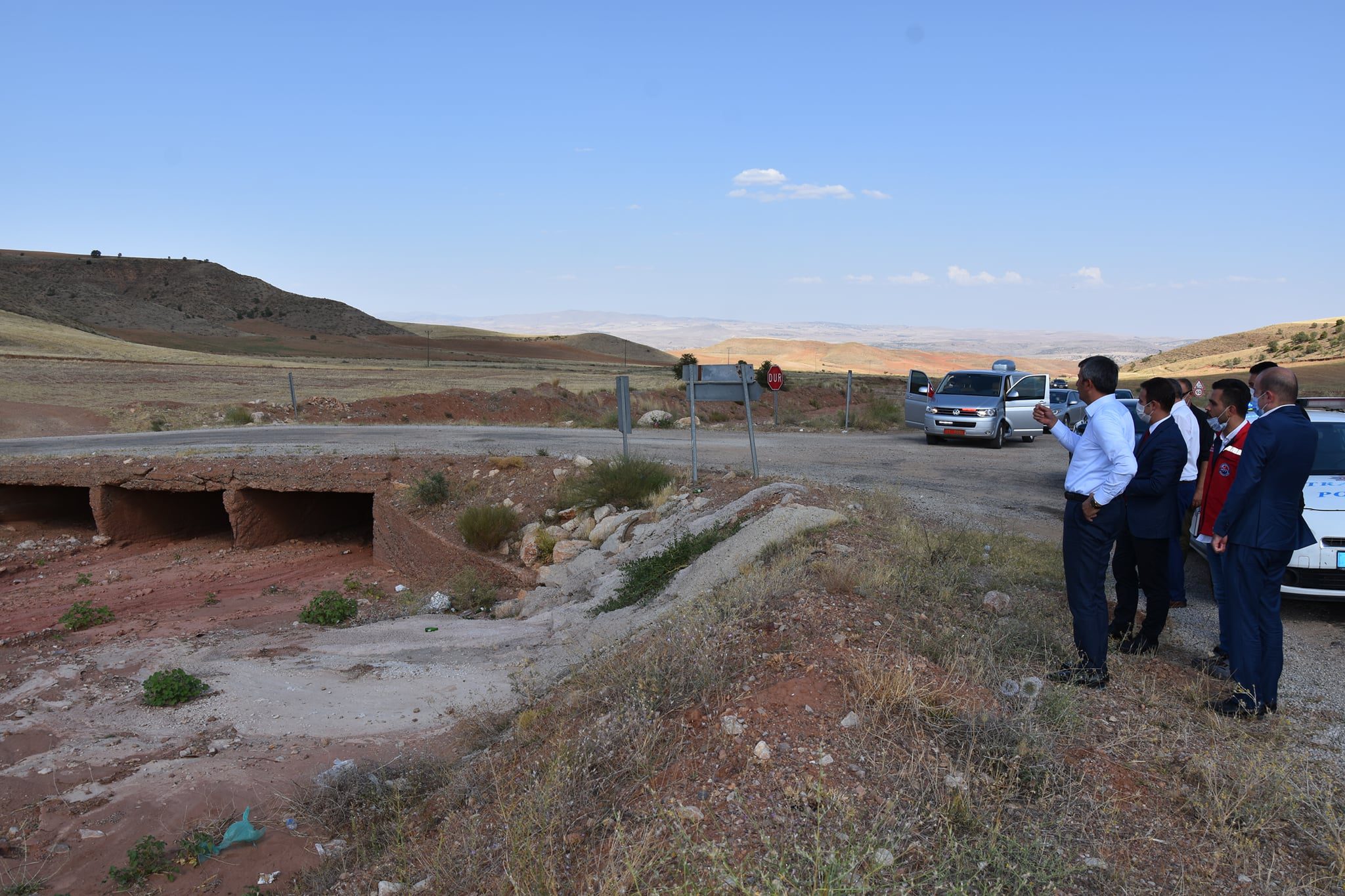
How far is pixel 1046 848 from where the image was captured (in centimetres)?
353

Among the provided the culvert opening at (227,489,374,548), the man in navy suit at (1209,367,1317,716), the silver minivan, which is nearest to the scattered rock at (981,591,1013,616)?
the man in navy suit at (1209,367,1317,716)

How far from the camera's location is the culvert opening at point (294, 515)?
15035mm

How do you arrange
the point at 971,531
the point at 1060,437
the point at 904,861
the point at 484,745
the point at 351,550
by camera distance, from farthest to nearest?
1. the point at 351,550
2. the point at 971,531
3. the point at 484,745
4. the point at 1060,437
5. the point at 904,861

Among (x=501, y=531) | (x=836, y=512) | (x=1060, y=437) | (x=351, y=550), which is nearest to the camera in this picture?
(x=1060, y=437)

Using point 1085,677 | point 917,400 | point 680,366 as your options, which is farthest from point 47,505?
point 680,366

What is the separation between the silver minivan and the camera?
63.5ft

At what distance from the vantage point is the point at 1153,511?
5844 millimetres

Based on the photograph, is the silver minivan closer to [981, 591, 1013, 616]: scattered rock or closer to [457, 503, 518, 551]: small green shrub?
[457, 503, 518, 551]: small green shrub

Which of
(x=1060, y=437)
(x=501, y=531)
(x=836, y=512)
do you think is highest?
(x=1060, y=437)

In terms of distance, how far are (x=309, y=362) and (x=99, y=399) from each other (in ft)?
97.6

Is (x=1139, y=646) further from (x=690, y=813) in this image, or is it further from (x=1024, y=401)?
(x=1024, y=401)

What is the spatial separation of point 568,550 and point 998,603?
6.22 metres

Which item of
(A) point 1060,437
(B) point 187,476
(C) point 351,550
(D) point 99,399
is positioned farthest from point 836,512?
(D) point 99,399

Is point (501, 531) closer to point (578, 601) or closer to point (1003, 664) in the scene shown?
point (578, 601)
